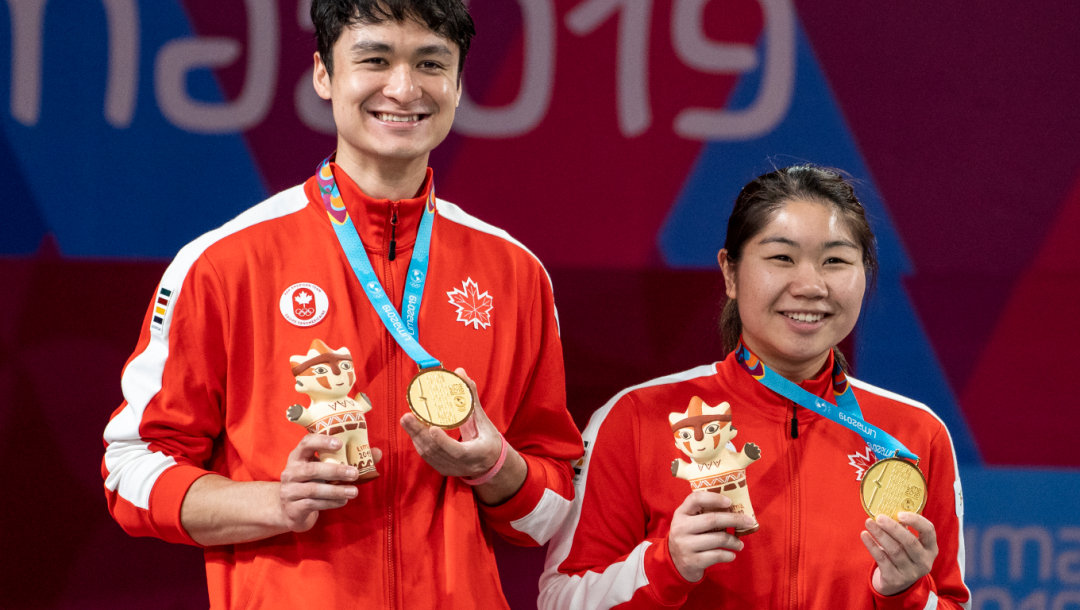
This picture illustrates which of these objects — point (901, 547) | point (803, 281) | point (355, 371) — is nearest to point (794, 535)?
point (901, 547)

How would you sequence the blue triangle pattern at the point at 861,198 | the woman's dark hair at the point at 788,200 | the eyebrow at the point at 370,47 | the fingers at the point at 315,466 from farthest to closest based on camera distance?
the blue triangle pattern at the point at 861,198 → the woman's dark hair at the point at 788,200 → the eyebrow at the point at 370,47 → the fingers at the point at 315,466

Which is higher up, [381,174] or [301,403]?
[381,174]

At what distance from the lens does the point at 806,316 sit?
88.4 inches

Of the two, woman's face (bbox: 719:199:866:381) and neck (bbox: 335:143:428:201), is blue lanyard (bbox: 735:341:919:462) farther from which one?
neck (bbox: 335:143:428:201)

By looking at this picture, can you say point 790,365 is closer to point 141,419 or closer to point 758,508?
point 758,508

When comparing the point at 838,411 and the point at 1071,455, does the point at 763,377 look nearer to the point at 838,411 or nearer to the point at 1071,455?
the point at 838,411

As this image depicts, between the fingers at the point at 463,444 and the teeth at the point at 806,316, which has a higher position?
the teeth at the point at 806,316

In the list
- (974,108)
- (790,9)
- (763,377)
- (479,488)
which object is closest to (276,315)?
(479,488)

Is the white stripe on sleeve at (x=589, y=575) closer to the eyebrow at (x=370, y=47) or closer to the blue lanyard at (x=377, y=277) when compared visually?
the blue lanyard at (x=377, y=277)

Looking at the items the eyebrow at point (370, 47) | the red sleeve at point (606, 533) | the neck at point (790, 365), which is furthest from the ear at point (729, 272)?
the eyebrow at point (370, 47)

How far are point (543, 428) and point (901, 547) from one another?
2.61 feet

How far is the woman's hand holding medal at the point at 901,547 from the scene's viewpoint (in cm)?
194

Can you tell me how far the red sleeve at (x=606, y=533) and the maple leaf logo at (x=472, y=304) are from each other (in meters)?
0.48

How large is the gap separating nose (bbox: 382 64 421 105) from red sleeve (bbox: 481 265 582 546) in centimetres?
51
